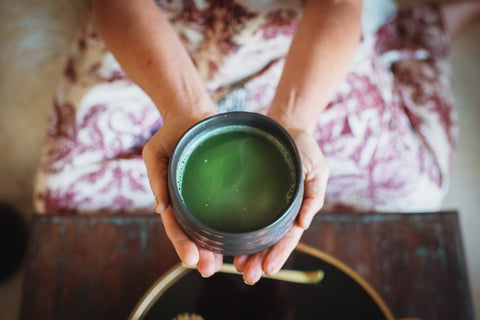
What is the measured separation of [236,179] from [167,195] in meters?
A: 0.14

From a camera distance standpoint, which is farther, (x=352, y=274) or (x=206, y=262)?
(x=352, y=274)

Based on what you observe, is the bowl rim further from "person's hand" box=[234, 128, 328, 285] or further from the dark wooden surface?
the dark wooden surface

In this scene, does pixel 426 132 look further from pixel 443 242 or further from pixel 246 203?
pixel 246 203

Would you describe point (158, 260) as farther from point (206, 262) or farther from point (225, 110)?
point (225, 110)

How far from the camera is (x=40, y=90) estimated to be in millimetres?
2010

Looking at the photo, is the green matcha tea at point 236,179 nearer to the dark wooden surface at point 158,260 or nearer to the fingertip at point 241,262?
the fingertip at point 241,262

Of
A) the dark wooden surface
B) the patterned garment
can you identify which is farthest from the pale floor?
the dark wooden surface

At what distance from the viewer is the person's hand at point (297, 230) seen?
687 mm

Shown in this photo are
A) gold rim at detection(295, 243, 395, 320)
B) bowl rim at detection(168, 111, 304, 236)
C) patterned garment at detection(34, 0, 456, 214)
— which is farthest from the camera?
patterned garment at detection(34, 0, 456, 214)

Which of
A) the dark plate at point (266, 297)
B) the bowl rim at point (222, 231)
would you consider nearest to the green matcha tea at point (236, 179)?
the bowl rim at point (222, 231)

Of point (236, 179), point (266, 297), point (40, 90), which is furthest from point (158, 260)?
point (40, 90)

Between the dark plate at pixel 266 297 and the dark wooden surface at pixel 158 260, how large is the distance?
11cm

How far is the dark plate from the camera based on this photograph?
838 millimetres

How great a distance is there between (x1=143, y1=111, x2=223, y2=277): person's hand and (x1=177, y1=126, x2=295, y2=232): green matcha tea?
0.07 m
